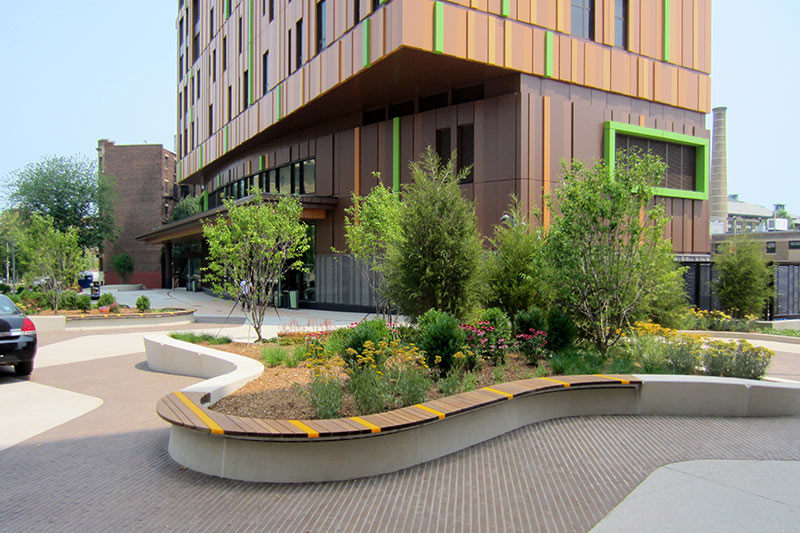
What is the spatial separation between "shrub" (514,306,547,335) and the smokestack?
5403 centimetres

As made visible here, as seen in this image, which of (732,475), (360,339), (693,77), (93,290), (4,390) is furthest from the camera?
(93,290)

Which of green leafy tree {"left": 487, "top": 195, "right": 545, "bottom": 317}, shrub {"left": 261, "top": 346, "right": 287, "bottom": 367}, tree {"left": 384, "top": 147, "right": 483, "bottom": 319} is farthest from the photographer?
green leafy tree {"left": 487, "top": 195, "right": 545, "bottom": 317}

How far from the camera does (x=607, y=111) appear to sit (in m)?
21.7

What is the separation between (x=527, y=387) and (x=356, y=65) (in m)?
16.4

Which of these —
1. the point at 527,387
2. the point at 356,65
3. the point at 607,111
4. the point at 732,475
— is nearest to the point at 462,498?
the point at 527,387

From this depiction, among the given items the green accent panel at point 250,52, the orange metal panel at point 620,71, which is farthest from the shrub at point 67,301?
the orange metal panel at point 620,71

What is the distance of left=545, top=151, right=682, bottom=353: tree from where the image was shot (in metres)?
9.13

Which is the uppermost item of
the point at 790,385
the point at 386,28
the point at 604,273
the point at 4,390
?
the point at 386,28

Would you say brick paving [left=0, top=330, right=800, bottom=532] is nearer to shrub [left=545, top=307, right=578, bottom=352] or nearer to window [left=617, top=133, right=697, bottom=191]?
shrub [left=545, top=307, right=578, bottom=352]

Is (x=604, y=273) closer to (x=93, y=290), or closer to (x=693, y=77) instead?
(x=693, y=77)

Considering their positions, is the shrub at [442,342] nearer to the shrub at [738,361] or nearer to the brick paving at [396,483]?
the brick paving at [396,483]

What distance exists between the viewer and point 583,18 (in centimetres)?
2144

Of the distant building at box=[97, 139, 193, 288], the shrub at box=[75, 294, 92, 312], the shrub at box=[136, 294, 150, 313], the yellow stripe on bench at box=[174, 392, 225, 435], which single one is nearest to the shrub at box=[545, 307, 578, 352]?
the yellow stripe on bench at box=[174, 392, 225, 435]

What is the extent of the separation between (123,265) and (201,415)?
61907 millimetres
